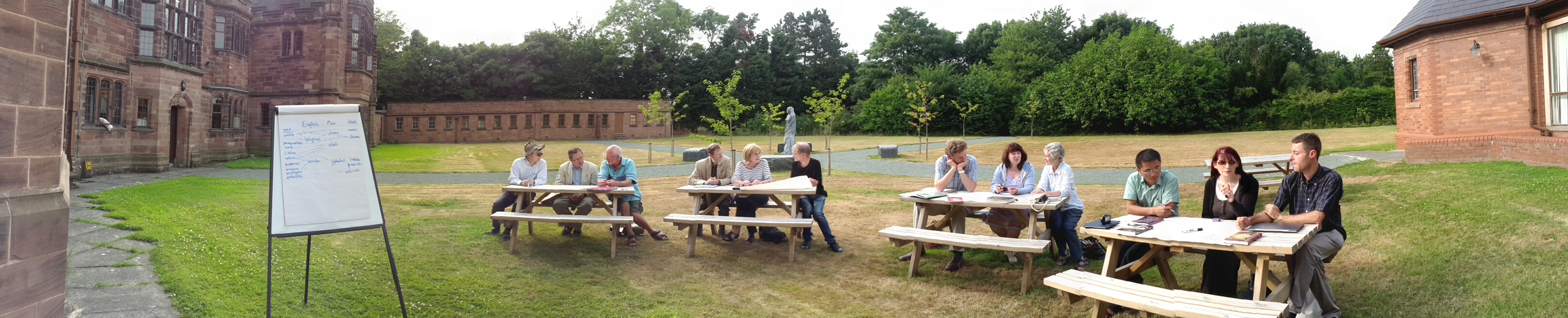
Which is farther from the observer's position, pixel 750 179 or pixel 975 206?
pixel 750 179

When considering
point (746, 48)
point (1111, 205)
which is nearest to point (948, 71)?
point (746, 48)

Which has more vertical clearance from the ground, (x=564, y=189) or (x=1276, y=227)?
(x=564, y=189)

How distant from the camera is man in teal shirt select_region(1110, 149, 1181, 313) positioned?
227 inches

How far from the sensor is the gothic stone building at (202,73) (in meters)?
19.5

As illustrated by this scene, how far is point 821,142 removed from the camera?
3853 centimetres

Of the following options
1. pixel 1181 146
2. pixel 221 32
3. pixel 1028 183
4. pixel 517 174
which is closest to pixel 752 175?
pixel 517 174

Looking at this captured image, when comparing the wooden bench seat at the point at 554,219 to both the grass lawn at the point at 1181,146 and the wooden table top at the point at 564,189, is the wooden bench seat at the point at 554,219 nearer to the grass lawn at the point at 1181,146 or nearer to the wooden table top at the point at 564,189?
the wooden table top at the point at 564,189

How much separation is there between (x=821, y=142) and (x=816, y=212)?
30.5 meters

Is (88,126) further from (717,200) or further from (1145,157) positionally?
(1145,157)

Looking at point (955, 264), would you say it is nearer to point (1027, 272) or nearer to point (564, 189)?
point (1027, 272)

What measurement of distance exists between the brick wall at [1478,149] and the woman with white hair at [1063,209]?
32.0 feet

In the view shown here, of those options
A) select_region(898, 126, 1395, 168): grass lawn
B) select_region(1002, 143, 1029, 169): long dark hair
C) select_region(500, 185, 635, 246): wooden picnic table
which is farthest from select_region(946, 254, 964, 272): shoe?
select_region(898, 126, 1395, 168): grass lawn

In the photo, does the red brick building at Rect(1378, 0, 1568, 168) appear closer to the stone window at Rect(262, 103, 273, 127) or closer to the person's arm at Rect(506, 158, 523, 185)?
the person's arm at Rect(506, 158, 523, 185)

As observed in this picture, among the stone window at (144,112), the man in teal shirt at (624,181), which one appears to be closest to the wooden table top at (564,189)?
the man in teal shirt at (624,181)
